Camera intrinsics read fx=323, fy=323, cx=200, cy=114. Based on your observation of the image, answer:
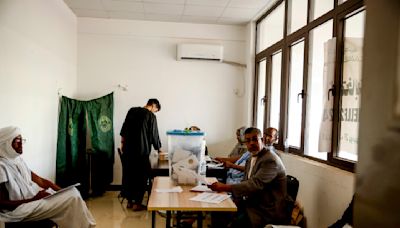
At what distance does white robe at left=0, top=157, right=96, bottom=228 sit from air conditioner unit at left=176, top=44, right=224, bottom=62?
330 centimetres

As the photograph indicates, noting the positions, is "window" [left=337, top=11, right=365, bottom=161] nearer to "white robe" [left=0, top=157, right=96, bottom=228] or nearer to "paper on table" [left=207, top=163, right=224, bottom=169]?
"paper on table" [left=207, top=163, right=224, bottom=169]

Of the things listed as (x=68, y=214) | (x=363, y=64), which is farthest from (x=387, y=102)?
(x=68, y=214)

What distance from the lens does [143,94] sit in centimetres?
566

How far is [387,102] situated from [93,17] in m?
5.62

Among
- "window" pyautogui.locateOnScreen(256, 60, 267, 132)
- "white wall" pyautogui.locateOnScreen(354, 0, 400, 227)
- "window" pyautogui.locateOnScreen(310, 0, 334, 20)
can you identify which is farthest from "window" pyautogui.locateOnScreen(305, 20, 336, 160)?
"white wall" pyautogui.locateOnScreen(354, 0, 400, 227)

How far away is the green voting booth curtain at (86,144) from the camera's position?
4.64m

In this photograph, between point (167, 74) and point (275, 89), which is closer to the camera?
point (275, 89)

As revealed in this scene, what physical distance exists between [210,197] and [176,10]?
11.2ft

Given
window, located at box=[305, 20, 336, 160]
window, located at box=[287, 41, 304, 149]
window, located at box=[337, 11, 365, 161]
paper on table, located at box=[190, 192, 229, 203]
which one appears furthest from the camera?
window, located at box=[287, 41, 304, 149]

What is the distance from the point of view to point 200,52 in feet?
18.5

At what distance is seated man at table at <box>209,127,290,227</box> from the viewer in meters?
2.52

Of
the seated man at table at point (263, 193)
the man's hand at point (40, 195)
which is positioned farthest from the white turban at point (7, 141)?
the seated man at table at point (263, 193)

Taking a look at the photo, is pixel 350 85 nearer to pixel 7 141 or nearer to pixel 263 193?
pixel 263 193

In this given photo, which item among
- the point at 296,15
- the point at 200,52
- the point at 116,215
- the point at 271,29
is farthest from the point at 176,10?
the point at 116,215
